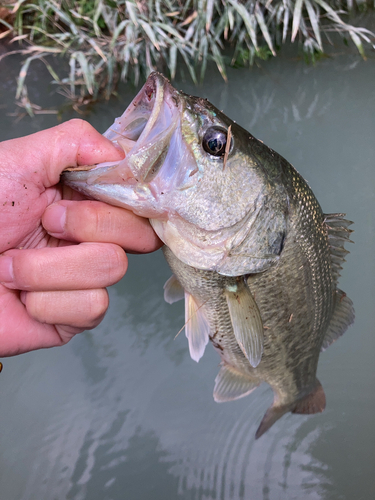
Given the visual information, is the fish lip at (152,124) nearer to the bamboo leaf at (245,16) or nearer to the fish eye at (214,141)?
the fish eye at (214,141)

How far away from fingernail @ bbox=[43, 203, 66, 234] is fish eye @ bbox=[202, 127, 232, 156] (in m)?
0.37

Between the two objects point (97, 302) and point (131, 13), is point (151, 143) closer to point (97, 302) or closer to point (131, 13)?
point (97, 302)

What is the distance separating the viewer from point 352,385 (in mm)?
1897

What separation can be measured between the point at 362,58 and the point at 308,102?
40 cm

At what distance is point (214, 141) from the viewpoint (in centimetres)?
71

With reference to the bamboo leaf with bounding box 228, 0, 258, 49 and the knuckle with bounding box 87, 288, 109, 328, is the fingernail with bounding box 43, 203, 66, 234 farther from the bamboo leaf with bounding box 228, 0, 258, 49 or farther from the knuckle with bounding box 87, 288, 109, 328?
the bamboo leaf with bounding box 228, 0, 258, 49

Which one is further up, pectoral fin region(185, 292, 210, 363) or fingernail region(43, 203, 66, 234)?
fingernail region(43, 203, 66, 234)

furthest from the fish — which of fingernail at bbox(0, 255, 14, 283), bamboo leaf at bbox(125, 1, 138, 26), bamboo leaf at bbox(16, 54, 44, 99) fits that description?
bamboo leaf at bbox(16, 54, 44, 99)

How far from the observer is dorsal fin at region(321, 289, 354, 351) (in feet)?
3.78

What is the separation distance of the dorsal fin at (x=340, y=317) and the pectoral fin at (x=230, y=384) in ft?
1.07

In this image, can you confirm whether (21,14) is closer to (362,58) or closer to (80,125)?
(80,125)

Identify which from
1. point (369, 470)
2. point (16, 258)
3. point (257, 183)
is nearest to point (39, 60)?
point (16, 258)

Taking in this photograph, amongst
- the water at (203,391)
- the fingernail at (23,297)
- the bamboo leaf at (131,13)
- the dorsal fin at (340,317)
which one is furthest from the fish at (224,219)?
the bamboo leaf at (131,13)

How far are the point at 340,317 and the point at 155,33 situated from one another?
6.12ft
